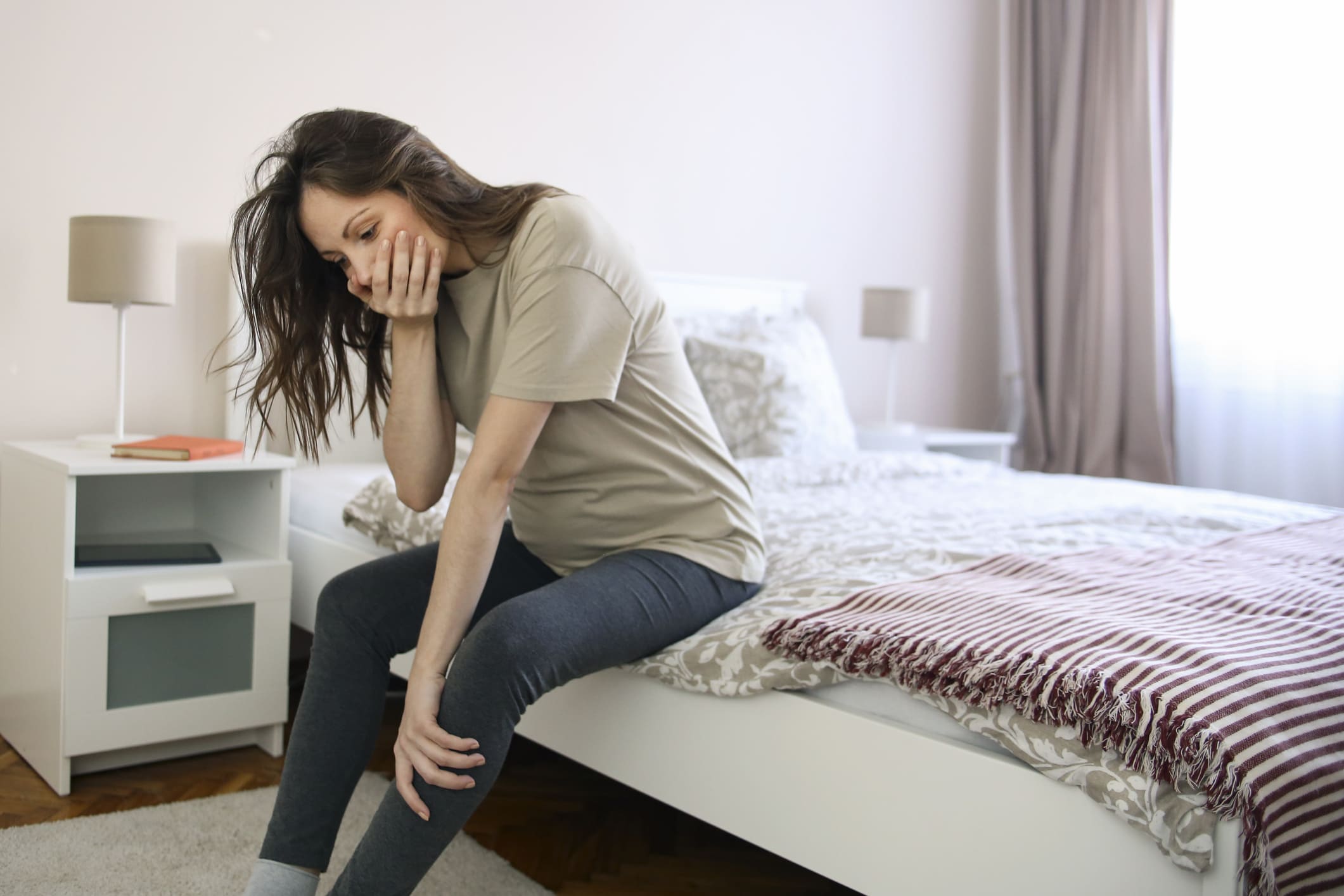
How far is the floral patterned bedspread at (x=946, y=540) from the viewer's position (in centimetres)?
95

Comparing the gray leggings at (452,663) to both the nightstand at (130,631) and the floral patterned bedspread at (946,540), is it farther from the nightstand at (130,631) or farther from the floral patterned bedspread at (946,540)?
the nightstand at (130,631)

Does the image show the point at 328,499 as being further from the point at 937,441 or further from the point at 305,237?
the point at 937,441

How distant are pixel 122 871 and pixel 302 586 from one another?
0.68m

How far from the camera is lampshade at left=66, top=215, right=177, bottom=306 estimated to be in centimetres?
193

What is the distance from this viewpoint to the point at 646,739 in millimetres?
1347

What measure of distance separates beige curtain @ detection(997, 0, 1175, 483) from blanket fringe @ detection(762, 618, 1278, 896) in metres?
2.77

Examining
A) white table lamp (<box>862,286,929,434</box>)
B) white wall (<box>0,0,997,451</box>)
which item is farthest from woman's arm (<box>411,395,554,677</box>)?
white table lamp (<box>862,286,929,434</box>)

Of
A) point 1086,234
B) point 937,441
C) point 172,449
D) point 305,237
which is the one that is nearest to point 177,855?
point 172,449

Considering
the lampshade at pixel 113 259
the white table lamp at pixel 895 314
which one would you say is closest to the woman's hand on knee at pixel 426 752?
the lampshade at pixel 113 259

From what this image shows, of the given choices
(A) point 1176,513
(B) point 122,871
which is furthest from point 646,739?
(A) point 1176,513

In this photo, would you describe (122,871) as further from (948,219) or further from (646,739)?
(948,219)

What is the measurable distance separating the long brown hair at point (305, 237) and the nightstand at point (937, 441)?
1.95 m

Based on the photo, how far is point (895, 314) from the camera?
327 centimetres

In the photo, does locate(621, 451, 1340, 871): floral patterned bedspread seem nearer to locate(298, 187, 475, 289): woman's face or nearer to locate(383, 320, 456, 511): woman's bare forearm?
locate(383, 320, 456, 511): woman's bare forearm
